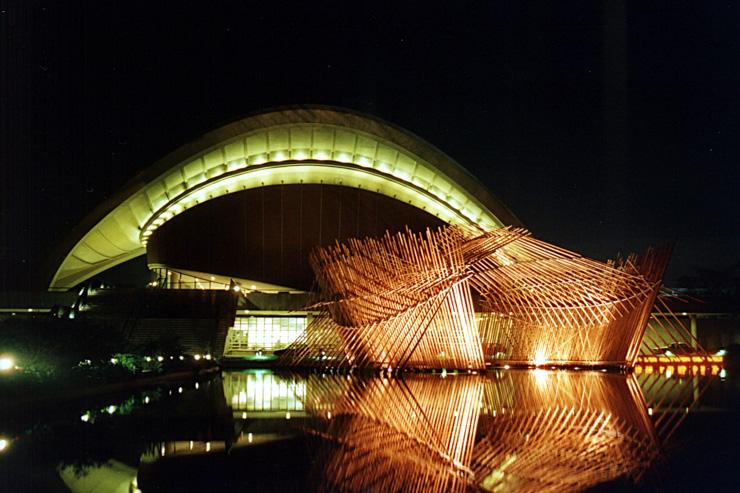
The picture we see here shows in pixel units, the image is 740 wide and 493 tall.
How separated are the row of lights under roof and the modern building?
7cm

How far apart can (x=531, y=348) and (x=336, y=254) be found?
26.1 feet

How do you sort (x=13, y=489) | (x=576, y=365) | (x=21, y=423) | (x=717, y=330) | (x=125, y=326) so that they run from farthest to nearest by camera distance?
1. (x=717, y=330)
2. (x=125, y=326)
3. (x=576, y=365)
4. (x=21, y=423)
5. (x=13, y=489)

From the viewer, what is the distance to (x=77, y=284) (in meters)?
49.0

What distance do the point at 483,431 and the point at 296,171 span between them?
3326 cm

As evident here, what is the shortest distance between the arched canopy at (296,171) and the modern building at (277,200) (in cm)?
6

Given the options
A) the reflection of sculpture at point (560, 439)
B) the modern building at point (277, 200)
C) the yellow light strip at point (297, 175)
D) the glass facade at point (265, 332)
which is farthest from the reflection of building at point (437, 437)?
the yellow light strip at point (297, 175)

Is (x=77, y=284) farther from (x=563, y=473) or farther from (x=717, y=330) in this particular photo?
(x=563, y=473)

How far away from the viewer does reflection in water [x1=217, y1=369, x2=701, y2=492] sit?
8.02 m

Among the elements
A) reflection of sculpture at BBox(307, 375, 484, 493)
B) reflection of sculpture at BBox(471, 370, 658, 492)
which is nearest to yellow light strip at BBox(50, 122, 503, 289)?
reflection of sculpture at BBox(307, 375, 484, 493)

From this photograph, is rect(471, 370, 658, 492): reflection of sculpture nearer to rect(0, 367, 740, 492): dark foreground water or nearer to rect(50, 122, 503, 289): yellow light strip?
rect(0, 367, 740, 492): dark foreground water

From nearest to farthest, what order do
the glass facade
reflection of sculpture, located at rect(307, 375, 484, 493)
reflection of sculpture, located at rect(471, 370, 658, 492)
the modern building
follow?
reflection of sculpture, located at rect(307, 375, 484, 493) < reflection of sculpture, located at rect(471, 370, 658, 492) < the glass facade < the modern building

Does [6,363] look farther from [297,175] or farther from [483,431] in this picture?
[297,175]

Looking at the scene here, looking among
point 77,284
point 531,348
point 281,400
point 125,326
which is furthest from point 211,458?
point 77,284

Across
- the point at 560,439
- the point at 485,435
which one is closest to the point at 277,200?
the point at 485,435
